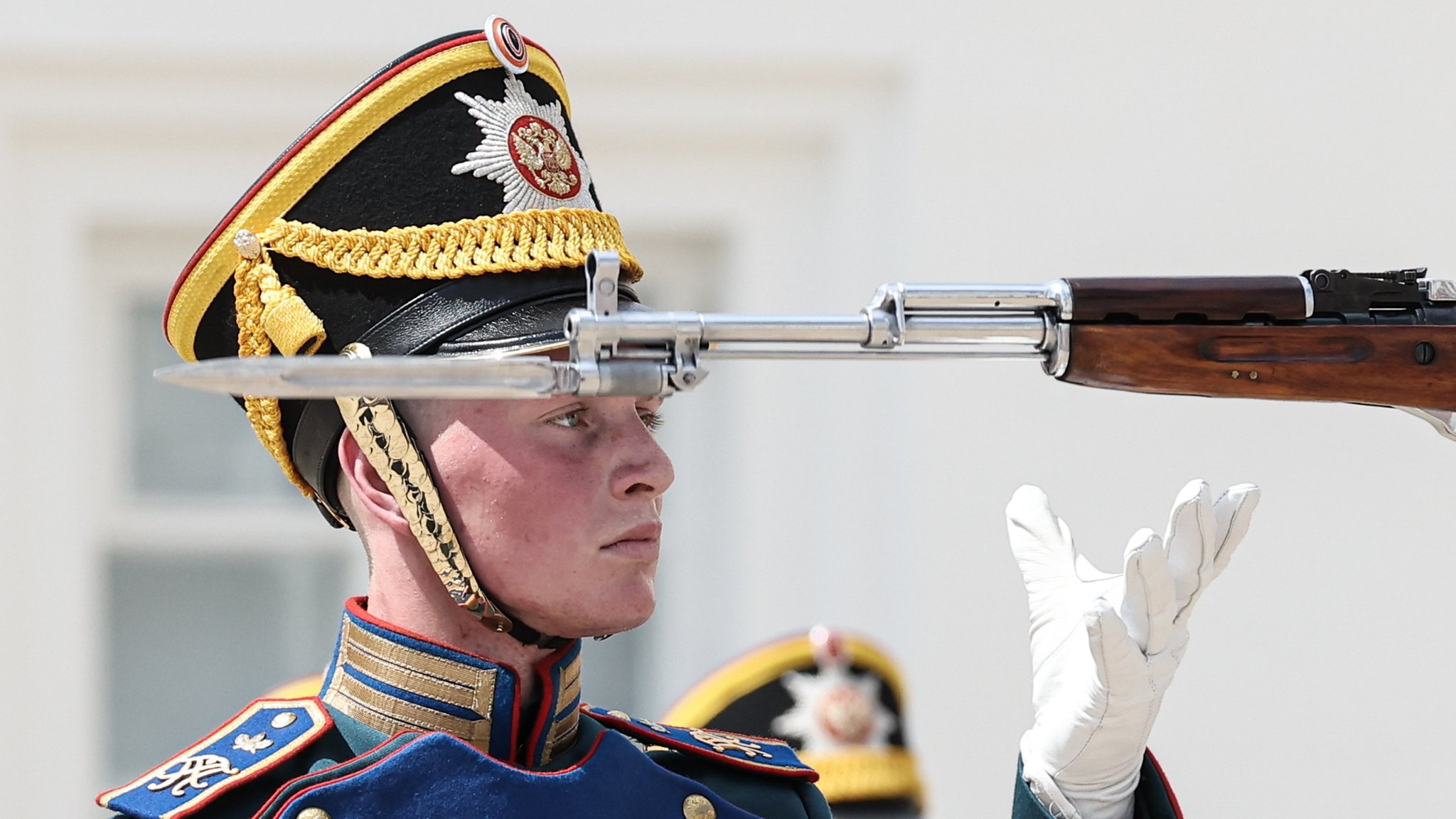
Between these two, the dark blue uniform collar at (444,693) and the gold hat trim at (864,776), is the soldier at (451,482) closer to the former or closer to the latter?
the dark blue uniform collar at (444,693)

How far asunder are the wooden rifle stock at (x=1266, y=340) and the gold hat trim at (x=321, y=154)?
844 mm

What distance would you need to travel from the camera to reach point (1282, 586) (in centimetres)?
535

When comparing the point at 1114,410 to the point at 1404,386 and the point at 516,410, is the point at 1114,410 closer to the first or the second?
the point at 1404,386

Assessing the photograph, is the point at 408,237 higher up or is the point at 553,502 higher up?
the point at 408,237

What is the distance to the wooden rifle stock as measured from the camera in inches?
103

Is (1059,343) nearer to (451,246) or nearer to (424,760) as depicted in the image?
(451,246)

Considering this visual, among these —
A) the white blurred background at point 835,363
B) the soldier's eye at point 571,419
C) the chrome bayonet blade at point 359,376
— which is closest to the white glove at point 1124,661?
the soldier's eye at point 571,419

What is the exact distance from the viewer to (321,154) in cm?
279

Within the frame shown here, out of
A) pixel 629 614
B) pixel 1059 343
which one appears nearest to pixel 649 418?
pixel 629 614

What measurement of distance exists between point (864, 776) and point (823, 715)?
0.16 metres

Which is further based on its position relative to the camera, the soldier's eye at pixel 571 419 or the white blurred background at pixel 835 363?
the white blurred background at pixel 835 363

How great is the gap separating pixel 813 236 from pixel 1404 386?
3113mm

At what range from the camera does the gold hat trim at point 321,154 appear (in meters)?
2.79

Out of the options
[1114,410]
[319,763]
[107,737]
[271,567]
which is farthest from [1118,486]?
[319,763]
